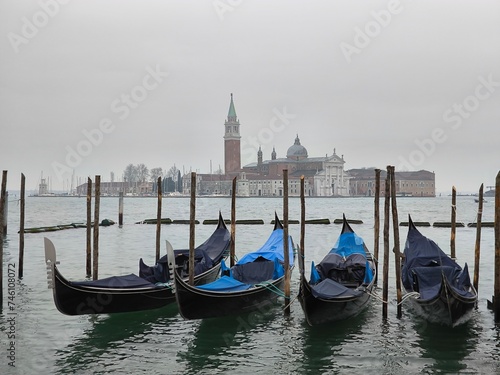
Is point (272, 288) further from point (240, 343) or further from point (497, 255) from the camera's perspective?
point (497, 255)

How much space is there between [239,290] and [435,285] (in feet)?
8.43

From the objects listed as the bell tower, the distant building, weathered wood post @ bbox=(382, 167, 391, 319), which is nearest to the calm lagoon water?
weathered wood post @ bbox=(382, 167, 391, 319)

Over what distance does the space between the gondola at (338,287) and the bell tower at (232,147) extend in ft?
282

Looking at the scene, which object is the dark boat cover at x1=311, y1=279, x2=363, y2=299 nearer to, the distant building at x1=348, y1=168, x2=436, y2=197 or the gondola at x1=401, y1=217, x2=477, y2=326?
the gondola at x1=401, y1=217, x2=477, y2=326

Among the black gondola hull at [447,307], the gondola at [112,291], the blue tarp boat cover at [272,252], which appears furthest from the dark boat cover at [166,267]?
the black gondola hull at [447,307]

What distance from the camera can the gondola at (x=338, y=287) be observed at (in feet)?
23.2

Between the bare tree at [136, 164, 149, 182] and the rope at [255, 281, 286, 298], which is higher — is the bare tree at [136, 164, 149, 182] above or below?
above

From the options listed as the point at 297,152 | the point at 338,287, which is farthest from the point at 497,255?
the point at 297,152

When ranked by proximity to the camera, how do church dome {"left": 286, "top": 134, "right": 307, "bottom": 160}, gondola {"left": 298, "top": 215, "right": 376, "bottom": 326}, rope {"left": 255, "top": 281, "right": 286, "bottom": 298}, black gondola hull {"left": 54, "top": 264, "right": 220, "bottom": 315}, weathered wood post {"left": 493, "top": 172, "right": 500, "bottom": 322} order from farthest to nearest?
church dome {"left": 286, "top": 134, "right": 307, "bottom": 160} < rope {"left": 255, "top": 281, "right": 286, "bottom": 298} < weathered wood post {"left": 493, "top": 172, "right": 500, "bottom": 322} < gondola {"left": 298, "top": 215, "right": 376, "bottom": 326} < black gondola hull {"left": 54, "top": 264, "right": 220, "bottom": 315}

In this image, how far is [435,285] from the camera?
7762 millimetres

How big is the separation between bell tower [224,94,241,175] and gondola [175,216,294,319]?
283ft

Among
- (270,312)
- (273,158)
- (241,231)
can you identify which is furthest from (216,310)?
(273,158)

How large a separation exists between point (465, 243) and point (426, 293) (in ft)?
38.1

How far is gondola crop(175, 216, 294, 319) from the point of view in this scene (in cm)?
702
